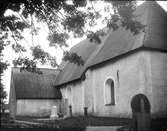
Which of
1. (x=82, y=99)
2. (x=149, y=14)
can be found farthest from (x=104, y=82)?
(x=149, y=14)

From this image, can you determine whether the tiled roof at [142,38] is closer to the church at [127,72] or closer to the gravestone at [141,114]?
the church at [127,72]

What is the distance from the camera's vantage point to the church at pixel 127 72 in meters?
16.7

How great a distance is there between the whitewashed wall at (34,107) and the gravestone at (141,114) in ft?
62.8

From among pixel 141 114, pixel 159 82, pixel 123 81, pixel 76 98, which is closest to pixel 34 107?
pixel 76 98

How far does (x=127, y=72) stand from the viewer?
18141mm

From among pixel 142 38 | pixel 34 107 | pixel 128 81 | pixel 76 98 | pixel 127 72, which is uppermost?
pixel 142 38

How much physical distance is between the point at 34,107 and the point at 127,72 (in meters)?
14.1

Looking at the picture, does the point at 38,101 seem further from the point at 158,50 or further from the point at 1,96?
the point at 158,50

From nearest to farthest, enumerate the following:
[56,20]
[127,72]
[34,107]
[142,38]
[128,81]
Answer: [56,20] < [142,38] < [128,81] < [127,72] < [34,107]

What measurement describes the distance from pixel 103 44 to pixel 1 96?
13.7m

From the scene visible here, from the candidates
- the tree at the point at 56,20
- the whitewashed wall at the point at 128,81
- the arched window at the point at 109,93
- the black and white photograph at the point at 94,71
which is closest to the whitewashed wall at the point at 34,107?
the black and white photograph at the point at 94,71

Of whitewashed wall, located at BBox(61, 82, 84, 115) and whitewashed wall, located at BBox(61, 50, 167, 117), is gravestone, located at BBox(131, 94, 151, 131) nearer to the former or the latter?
whitewashed wall, located at BBox(61, 50, 167, 117)

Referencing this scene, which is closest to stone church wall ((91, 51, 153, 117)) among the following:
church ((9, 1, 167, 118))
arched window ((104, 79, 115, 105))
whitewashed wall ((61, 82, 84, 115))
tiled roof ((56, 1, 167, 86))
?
church ((9, 1, 167, 118))

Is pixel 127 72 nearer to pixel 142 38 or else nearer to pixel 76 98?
pixel 142 38
